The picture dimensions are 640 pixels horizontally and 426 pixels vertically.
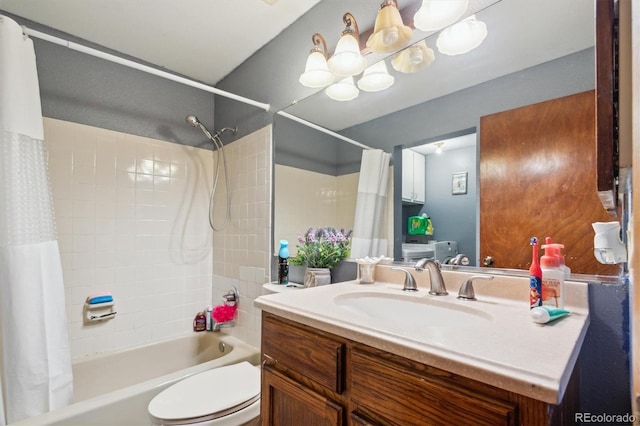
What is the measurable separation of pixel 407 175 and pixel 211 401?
1.16m

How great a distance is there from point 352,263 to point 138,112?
5.78 feet

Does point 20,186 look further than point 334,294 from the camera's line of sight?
Yes

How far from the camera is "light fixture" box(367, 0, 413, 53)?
1.16m

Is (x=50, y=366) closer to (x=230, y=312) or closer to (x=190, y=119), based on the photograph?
(x=230, y=312)

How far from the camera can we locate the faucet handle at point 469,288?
3.04 ft

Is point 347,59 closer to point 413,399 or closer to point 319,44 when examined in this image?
point 319,44

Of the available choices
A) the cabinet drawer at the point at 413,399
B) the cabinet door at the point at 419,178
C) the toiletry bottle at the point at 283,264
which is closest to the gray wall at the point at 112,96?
the toiletry bottle at the point at 283,264

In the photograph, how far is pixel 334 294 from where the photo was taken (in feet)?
3.41

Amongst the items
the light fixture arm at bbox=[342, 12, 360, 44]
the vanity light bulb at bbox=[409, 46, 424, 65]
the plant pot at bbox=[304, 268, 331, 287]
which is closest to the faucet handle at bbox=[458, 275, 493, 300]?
the plant pot at bbox=[304, 268, 331, 287]

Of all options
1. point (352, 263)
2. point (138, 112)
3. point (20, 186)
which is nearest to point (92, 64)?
point (138, 112)

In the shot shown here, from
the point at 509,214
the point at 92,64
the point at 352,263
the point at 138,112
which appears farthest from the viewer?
the point at 138,112

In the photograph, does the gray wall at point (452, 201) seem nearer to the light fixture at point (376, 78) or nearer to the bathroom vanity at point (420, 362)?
the bathroom vanity at point (420, 362)

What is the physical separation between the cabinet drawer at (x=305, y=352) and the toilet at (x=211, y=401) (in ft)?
1.22

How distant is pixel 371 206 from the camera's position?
1.41 m
